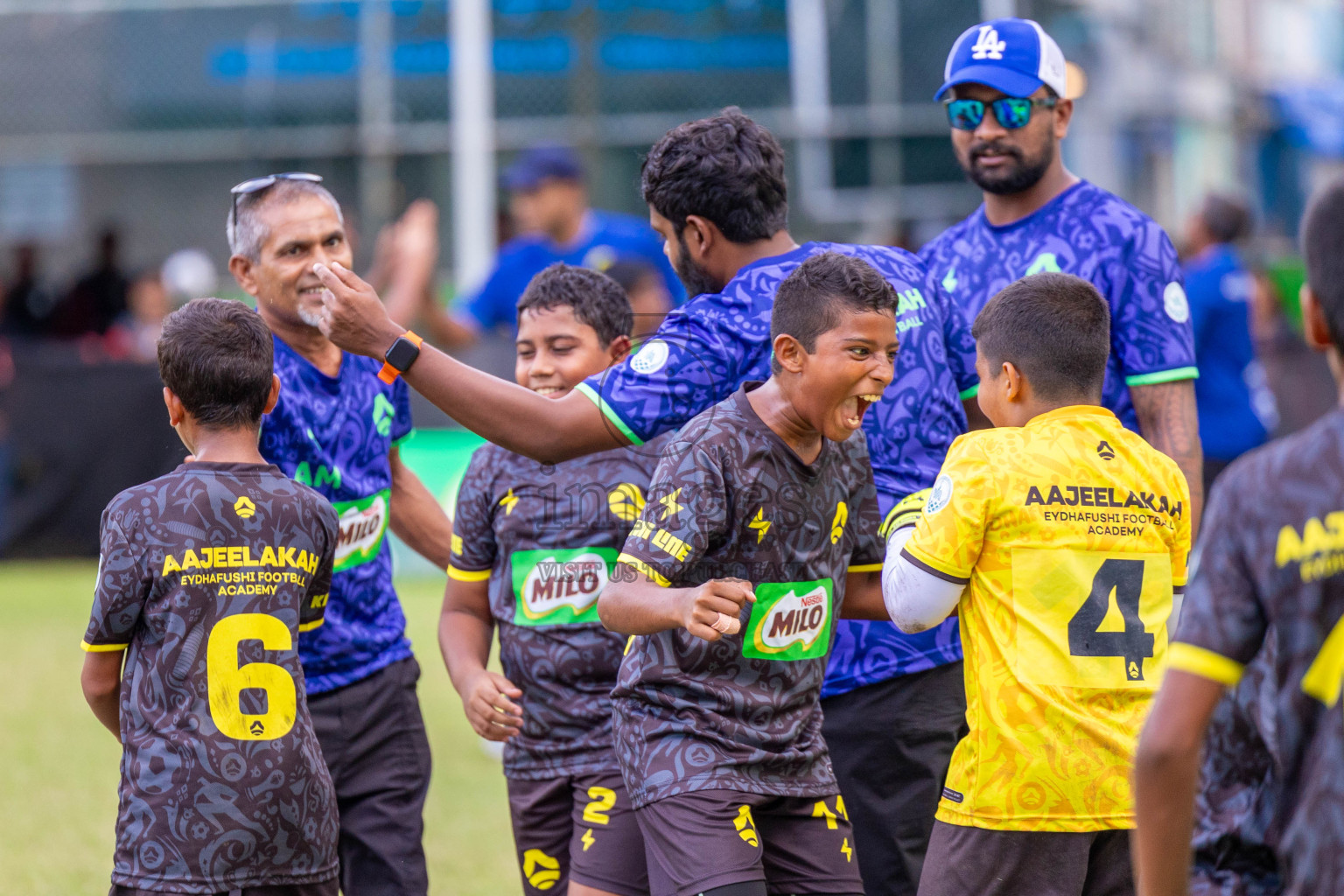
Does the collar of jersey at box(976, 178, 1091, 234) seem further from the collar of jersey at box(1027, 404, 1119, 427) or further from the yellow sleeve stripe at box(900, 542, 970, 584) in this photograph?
the yellow sleeve stripe at box(900, 542, 970, 584)

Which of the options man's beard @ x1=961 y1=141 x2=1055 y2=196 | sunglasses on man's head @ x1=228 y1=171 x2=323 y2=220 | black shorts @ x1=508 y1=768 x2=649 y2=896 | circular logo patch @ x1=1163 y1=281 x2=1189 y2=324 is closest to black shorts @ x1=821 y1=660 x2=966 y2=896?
black shorts @ x1=508 y1=768 x2=649 y2=896

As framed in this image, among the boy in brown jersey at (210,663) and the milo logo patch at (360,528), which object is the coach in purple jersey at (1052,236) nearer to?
the milo logo patch at (360,528)

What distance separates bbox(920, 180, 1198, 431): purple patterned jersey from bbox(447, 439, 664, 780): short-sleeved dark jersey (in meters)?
1.07

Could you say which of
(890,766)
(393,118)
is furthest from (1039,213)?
(393,118)

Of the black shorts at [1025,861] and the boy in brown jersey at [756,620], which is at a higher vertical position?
the boy in brown jersey at [756,620]

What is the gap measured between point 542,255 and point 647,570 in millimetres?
5268

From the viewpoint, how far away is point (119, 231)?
16.4m

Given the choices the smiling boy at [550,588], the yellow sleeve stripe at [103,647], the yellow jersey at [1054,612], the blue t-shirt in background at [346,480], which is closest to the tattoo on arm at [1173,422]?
the yellow jersey at [1054,612]

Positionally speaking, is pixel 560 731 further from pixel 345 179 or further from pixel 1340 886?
pixel 345 179

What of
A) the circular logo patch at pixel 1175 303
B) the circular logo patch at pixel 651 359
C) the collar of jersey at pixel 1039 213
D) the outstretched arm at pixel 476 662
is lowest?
the outstretched arm at pixel 476 662

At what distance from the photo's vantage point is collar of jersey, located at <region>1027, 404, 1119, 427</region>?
10.4ft

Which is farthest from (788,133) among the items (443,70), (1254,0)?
(1254,0)

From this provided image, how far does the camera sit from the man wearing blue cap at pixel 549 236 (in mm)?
7859

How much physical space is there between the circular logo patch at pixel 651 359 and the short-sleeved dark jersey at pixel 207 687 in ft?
2.76
